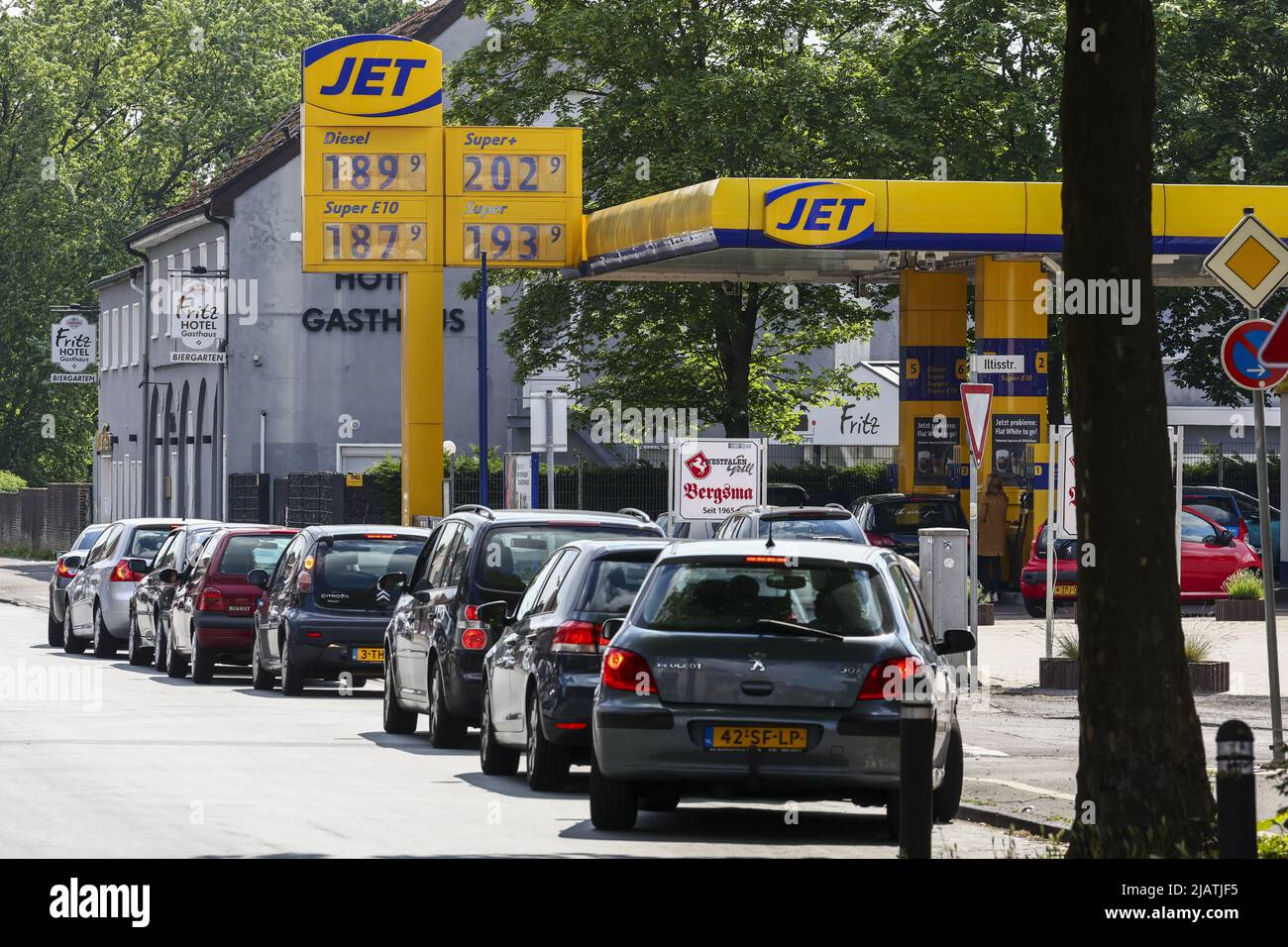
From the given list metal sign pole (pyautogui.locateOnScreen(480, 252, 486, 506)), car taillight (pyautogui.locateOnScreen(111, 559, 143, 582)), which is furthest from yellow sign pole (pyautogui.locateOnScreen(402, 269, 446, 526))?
car taillight (pyautogui.locateOnScreen(111, 559, 143, 582))

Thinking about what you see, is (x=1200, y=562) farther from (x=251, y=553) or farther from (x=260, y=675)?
(x=260, y=675)

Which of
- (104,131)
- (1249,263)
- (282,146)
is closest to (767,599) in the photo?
(1249,263)

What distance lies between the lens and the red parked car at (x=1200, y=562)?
35500 millimetres

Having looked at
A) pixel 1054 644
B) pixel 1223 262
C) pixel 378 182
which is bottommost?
pixel 1054 644

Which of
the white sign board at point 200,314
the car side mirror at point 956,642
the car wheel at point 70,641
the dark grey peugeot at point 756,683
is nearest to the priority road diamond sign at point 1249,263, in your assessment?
the car side mirror at point 956,642

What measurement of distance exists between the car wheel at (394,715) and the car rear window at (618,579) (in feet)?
15.6

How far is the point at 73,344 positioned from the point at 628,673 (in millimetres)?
59342

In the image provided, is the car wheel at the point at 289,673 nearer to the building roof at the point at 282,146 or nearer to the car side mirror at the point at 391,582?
the car side mirror at the point at 391,582

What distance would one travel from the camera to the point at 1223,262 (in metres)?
16.6

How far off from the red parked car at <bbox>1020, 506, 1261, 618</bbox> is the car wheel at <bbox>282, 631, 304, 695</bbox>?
14.5 meters

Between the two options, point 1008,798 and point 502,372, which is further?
point 502,372
